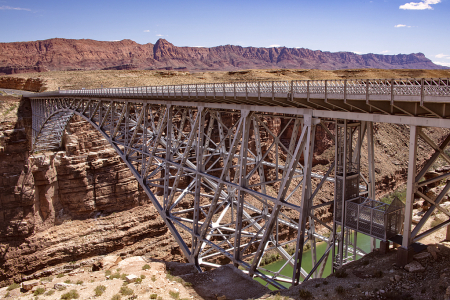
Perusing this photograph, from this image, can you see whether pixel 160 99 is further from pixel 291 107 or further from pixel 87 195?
pixel 87 195

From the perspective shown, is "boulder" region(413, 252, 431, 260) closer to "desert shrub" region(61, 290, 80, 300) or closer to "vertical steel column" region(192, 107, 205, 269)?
"vertical steel column" region(192, 107, 205, 269)

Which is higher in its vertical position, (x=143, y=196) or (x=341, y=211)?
(x=341, y=211)

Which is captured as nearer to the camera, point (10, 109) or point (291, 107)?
point (291, 107)

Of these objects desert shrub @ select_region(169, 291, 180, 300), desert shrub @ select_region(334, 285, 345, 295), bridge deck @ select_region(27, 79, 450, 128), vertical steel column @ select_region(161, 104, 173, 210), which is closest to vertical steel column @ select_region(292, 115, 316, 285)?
bridge deck @ select_region(27, 79, 450, 128)

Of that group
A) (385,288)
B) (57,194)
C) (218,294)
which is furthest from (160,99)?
(57,194)

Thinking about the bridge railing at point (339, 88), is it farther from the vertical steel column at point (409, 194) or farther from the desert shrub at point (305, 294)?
the desert shrub at point (305, 294)
